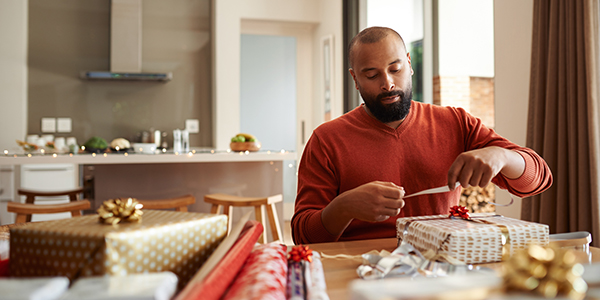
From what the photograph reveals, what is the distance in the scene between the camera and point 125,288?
0.39m

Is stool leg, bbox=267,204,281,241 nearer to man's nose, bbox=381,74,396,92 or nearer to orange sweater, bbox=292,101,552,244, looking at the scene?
orange sweater, bbox=292,101,552,244

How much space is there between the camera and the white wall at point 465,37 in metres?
3.70

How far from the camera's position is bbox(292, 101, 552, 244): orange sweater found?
1.23 m

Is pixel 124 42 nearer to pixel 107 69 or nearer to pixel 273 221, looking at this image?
pixel 107 69

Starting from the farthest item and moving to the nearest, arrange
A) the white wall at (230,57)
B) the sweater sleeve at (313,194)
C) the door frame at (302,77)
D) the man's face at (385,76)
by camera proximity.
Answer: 1. the door frame at (302,77)
2. the white wall at (230,57)
3. the man's face at (385,76)
4. the sweater sleeve at (313,194)

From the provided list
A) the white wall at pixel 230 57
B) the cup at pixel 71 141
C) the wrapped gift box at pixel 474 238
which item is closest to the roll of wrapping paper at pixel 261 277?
the wrapped gift box at pixel 474 238

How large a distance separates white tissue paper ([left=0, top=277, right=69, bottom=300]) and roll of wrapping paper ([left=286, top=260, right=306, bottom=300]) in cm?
24

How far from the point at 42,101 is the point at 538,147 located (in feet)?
15.8

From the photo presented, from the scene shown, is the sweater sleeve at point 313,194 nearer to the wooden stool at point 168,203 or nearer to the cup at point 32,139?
the wooden stool at point 168,203

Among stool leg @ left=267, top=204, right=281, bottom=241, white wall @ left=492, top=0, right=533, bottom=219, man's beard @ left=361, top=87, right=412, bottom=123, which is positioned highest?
white wall @ left=492, top=0, right=533, bottom=219

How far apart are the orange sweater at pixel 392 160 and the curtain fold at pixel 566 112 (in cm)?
100

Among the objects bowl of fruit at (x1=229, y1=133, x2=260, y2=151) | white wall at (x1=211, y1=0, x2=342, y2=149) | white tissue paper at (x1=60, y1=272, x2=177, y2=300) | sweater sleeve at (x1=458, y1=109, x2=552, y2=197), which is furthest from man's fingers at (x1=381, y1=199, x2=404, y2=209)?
white wall at (x1=211, y1=0, x2=342, y2=149)

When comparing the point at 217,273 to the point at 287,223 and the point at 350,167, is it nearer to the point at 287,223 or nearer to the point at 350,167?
the point at 350,167

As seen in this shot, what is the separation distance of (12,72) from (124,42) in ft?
3.89
